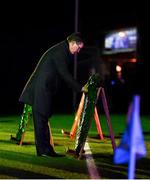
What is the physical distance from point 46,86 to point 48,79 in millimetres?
125

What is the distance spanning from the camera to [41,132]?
10.1 m

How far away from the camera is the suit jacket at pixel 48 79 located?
33.1ft

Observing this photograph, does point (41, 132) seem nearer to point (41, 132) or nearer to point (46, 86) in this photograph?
point (41, 132)

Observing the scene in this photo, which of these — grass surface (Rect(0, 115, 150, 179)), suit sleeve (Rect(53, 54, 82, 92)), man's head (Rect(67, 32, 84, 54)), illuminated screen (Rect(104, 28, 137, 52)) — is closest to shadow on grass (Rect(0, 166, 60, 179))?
grass surface (Rect(0, 115, 150, 179))

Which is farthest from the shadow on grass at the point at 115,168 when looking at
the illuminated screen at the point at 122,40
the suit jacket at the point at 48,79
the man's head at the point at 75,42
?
the illuminated screen at the point at 122,40

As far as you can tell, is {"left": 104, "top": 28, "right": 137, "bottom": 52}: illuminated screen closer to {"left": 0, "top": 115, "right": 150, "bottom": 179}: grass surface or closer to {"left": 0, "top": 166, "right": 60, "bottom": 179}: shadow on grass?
{"left": 0, "top": 115, "right": 150, "bottom": 179}: grass surface

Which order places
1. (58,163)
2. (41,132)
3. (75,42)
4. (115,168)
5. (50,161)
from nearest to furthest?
1. (115,168)
2. (58,163)
3. (50,161)
4. (75,42)
5. (41,132)

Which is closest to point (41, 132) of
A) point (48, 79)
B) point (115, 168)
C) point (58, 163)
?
point (58, 163)

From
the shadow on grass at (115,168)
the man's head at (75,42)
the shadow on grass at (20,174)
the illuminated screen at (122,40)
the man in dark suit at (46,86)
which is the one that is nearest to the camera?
the shadow on grass at (20,174)

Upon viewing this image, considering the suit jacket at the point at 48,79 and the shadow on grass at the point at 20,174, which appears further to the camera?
the suit jacket at the point at 48,79

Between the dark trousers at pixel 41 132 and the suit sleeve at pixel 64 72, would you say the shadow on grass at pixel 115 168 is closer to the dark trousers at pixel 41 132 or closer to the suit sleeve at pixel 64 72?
the dark trousers at pixel 41 132

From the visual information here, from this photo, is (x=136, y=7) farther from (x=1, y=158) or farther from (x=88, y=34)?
(x=1, y=158)

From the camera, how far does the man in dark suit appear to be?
10.1 meters

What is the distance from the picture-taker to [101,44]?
56.0 meters
